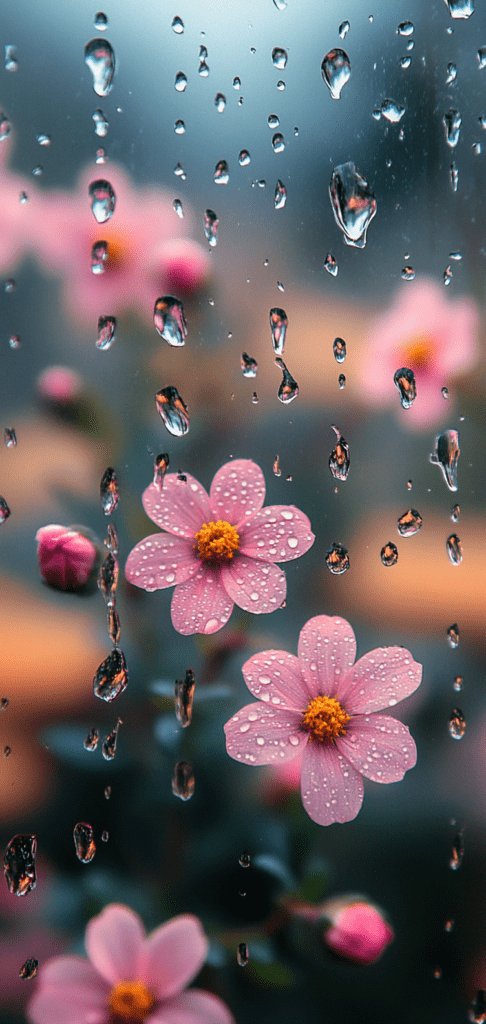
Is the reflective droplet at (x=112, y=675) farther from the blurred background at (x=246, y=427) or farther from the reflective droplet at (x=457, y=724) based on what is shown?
the reflective droplet at (x=457, y=724)

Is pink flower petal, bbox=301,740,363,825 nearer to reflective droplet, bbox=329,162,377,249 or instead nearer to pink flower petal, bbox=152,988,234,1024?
pink flower petal, bbox=152,988,234,1024

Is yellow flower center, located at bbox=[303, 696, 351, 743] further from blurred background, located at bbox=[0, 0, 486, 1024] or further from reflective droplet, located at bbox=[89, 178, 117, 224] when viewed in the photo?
reflective droplet, located at bbox=[89, 178, 117, 224]

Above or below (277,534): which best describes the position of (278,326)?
above

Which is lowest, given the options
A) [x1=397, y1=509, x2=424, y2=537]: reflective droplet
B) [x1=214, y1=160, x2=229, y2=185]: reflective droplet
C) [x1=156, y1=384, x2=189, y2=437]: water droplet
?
[x1=397, y1=509, x2=424, y2=537]: reflective droplet

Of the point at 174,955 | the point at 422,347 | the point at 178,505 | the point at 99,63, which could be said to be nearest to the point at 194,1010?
the point at 174,955

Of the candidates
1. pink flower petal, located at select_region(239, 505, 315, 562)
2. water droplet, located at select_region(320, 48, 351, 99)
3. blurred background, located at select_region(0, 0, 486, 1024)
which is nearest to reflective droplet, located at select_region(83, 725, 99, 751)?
blurred background, located at select_region(0, 0, 486, 1024)

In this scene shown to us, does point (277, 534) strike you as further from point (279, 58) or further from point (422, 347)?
point (279, 58)

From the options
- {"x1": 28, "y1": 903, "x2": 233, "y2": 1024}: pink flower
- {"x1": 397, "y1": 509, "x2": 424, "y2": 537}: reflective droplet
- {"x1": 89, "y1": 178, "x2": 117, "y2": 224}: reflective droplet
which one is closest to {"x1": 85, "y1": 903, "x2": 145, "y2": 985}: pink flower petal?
{"x1": 28, "y1": 903, "x2": 233, "y2": 1024}: pink flower

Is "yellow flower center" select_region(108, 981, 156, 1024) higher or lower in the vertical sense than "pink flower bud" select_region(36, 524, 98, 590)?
lower
